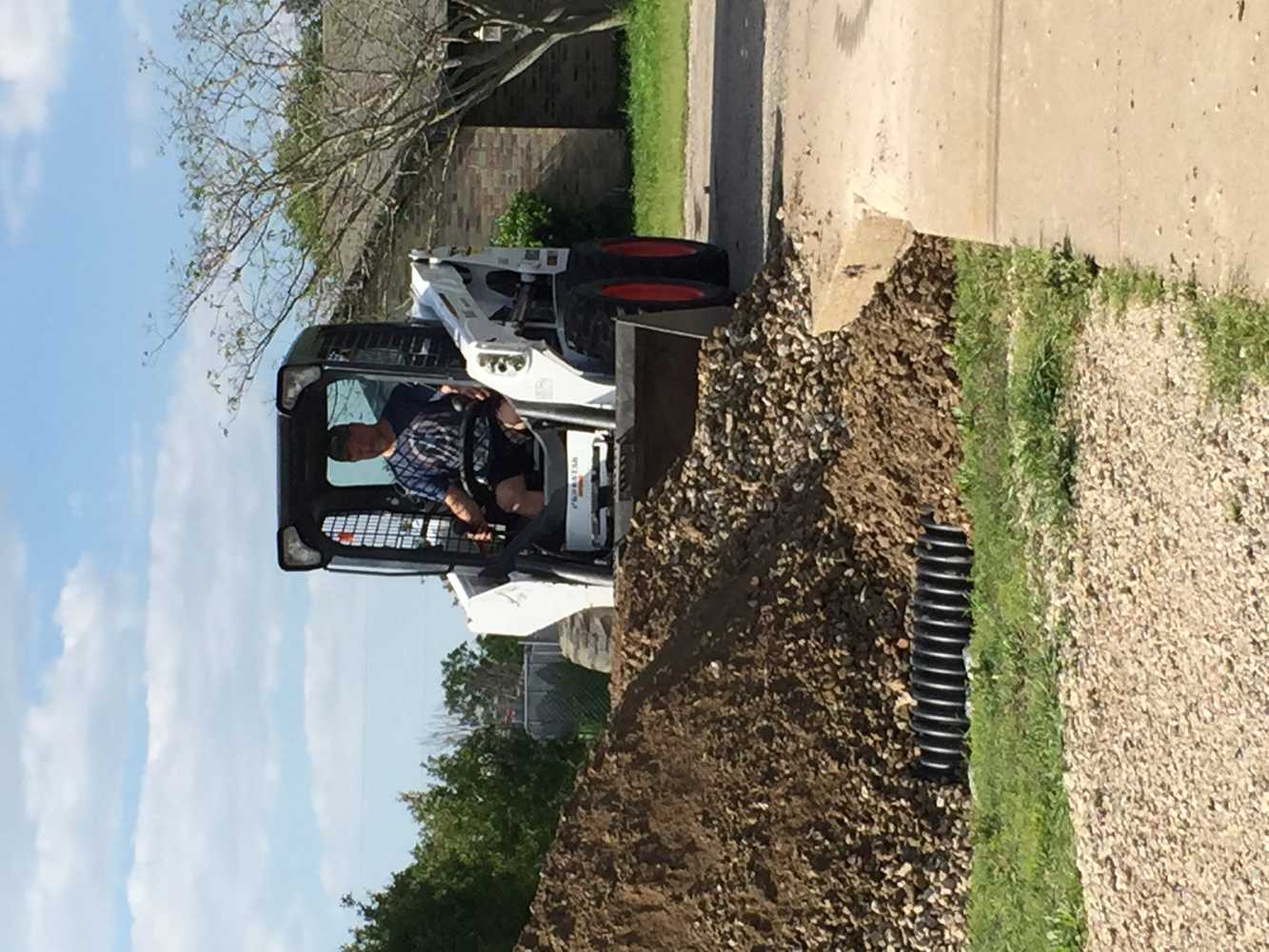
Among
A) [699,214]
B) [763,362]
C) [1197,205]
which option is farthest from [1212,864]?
[699,214]

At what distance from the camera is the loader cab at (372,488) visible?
10.6 m

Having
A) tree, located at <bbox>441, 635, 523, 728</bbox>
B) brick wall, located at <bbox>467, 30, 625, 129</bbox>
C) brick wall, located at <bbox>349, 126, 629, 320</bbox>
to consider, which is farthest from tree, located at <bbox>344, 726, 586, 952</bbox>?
brick wall, located at <bbox>467, 30, 625, 129</bbox>

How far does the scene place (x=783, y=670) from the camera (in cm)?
919

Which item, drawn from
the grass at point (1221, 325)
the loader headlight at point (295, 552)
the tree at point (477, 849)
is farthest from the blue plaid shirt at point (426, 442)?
the tree at point (477, 849)

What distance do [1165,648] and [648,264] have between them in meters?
6.50

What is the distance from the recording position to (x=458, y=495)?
1077 centimetres

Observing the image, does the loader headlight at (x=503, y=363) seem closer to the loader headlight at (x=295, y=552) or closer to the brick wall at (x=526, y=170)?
the loader headlight at (x=295, y=552)

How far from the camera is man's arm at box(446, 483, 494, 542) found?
10758mm

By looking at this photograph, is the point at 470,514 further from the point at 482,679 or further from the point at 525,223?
the point at 482,679

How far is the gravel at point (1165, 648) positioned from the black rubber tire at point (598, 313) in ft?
14.4

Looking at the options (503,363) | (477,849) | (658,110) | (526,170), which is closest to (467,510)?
(503,363)

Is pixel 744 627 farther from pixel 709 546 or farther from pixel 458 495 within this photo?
pixel 458 495

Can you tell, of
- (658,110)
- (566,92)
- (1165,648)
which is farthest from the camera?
(566,92)

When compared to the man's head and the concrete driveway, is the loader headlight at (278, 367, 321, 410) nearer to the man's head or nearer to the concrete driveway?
the man's head
